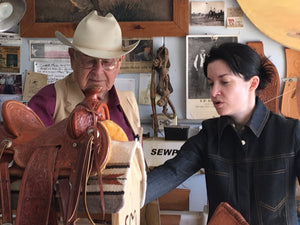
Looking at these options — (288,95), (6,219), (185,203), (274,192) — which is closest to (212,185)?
(274,192)

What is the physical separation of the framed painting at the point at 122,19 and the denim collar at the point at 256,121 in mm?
1467

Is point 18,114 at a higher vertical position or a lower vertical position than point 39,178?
higher

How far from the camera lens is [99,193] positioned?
0.77 meters

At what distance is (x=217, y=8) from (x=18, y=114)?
207 centimetres

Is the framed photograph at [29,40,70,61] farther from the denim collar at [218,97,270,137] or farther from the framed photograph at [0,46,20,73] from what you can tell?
the denim collar at [218,97,270,137]

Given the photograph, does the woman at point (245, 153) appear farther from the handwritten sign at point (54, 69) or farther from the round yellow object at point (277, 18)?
the handwritten sign at point (54, 69)

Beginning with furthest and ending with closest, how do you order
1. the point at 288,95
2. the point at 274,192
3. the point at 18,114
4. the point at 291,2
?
1. the point at 288,95
2. the point at 291,2
3. the point at 274,192
4. the point at 18,114

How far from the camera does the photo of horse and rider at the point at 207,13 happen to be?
263cm

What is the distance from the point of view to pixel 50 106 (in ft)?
5.00

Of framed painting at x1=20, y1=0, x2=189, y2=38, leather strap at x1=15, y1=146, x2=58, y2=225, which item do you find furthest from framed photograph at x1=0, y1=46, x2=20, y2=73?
leather strap at x1=15, y1=146, x2=58, y2=225

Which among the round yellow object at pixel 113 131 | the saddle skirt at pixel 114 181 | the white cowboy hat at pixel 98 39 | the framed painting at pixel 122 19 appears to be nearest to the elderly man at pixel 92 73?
the white cowboy hat at pixel 98 39

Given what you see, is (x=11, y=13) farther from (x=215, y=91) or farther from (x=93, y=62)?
(x=215, y=91)

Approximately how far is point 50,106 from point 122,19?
1360mm

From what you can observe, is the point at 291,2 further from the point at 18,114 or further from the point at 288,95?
the point at 18,114
